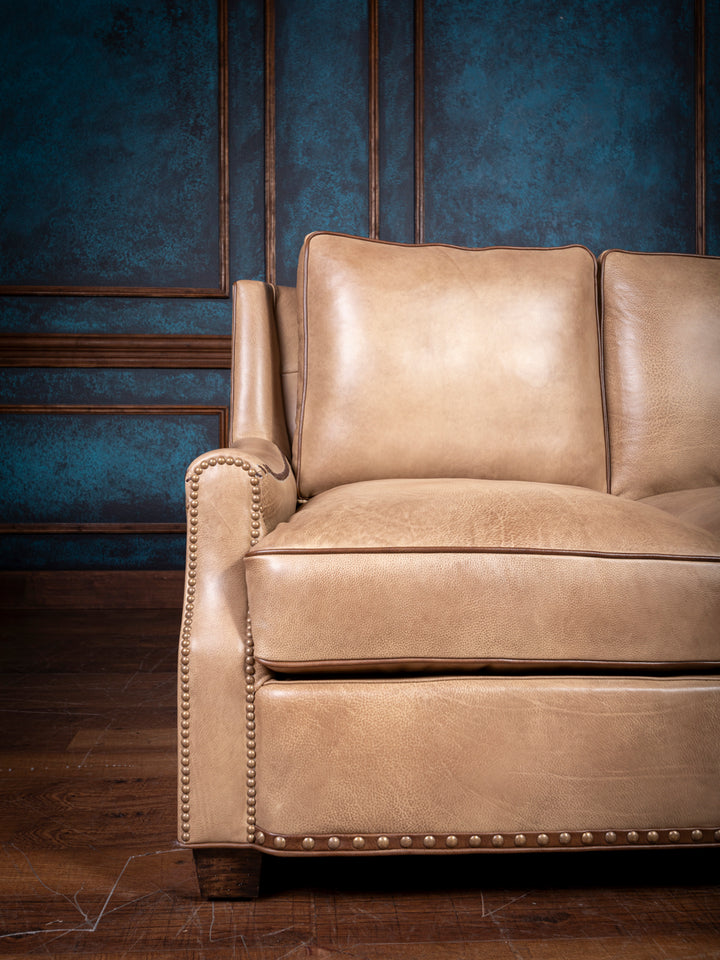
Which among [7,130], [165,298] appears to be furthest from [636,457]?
Answer: [7,130]

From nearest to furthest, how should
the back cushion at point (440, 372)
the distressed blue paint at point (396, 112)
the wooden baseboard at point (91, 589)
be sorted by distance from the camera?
the back cushion at point (440, 372) < the wooden baseboard at point (91, 589) < the distressed blue paint at point (396, 112)

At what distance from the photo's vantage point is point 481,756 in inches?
32.5

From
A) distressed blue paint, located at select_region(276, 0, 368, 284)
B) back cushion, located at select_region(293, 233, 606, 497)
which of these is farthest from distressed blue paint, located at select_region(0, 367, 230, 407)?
back cushion, located at select_region(293, 233, 606, 497)

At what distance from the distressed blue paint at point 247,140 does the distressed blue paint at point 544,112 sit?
0.61 metres

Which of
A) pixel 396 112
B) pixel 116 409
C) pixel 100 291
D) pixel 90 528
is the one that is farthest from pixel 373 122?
pixel 90 528

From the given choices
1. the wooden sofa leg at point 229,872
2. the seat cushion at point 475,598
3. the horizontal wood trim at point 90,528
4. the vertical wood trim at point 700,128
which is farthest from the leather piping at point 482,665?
the vertical wood trim at point 700,128

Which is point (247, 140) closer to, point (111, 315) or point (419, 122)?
point (419, 122)

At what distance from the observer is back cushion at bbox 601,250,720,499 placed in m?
1.29

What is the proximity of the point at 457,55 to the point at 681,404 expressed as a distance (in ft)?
6.61

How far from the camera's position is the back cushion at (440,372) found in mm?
1266

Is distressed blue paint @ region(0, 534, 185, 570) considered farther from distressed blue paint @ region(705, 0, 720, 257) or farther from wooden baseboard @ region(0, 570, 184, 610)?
distressed blue paint @ region(705, 0, 720, 257)

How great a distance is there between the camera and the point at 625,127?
2746 millimetres

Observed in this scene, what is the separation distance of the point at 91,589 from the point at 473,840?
209 cm

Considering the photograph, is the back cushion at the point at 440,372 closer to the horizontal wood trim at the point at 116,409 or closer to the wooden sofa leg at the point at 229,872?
the wooden sofa leg at the point at 229,872
